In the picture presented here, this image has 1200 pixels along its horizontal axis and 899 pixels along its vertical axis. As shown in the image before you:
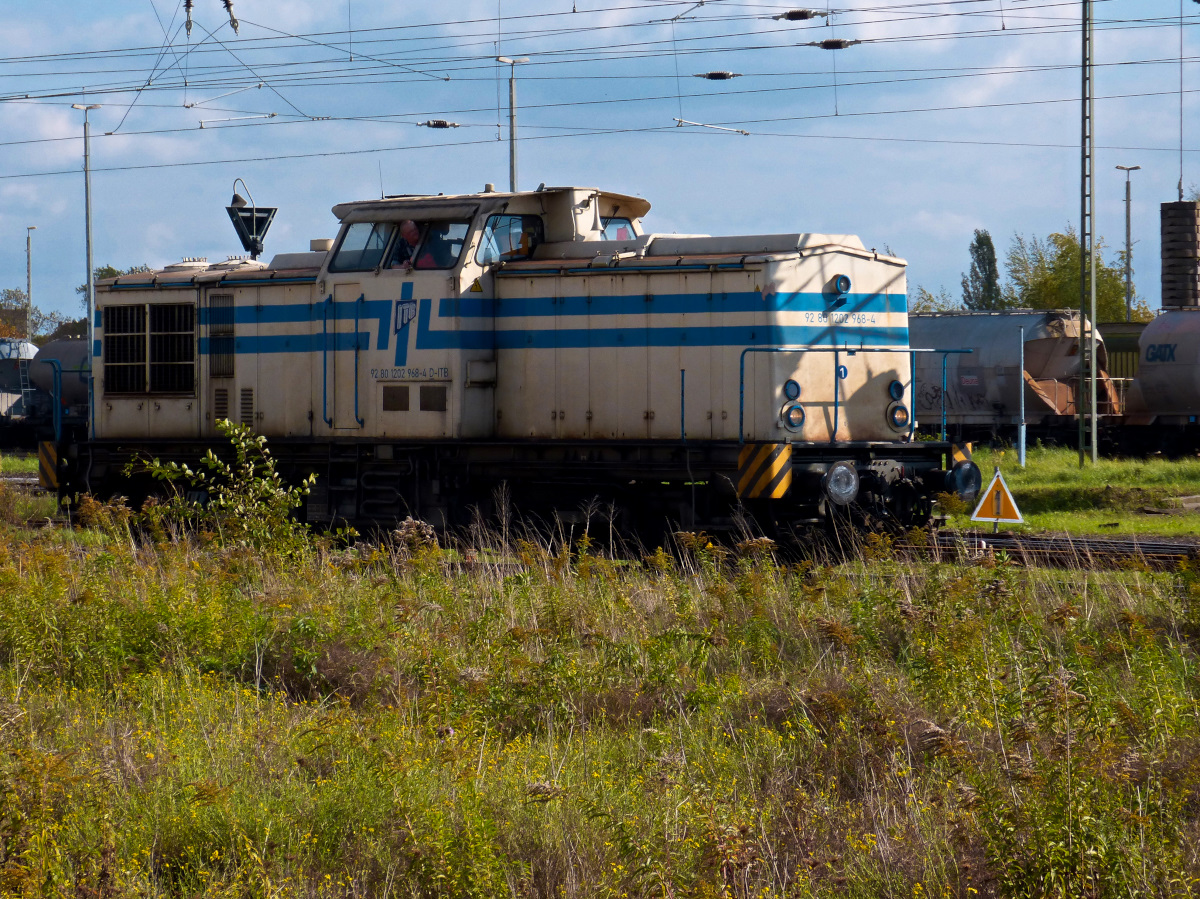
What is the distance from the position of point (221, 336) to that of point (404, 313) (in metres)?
2.66

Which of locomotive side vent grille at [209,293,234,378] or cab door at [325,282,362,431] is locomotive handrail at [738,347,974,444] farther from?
locomotive side vent grille at [209,293,234,378]

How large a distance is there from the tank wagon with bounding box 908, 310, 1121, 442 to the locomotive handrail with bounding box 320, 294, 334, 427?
19.1m

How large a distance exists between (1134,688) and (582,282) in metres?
7.06

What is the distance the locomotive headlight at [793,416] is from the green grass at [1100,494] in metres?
3.17

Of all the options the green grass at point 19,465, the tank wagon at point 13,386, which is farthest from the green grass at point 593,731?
the tank wagon at point 13,386

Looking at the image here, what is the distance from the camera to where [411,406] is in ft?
41.2

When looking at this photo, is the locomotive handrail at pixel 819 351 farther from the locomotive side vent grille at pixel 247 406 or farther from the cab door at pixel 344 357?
the locomotive side vent grille at pixel 247 406

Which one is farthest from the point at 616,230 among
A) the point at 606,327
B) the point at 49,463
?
the point at 49,463

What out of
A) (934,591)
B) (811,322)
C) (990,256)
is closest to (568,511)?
(811,322)

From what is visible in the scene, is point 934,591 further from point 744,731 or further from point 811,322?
point 811,322

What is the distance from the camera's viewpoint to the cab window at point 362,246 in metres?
12.7

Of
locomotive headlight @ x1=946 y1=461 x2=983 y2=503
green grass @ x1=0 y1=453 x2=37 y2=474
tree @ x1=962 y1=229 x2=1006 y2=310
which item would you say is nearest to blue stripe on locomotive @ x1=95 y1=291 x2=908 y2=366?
locomotive headlight @ x1=946 y1=461 x2=983 y2=503

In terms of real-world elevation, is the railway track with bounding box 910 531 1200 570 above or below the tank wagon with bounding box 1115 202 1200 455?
below

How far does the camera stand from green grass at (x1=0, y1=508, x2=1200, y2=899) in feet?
14.4
